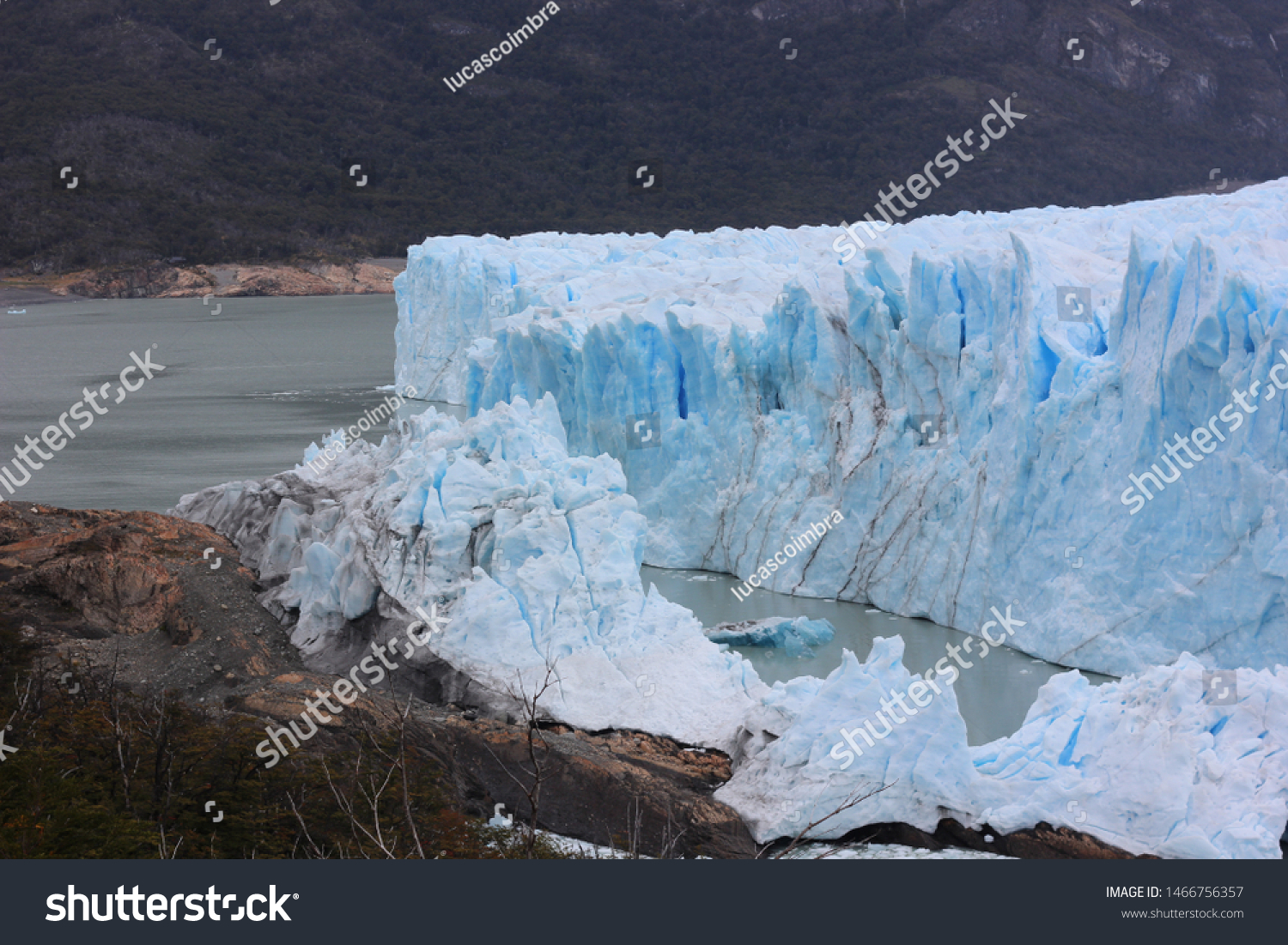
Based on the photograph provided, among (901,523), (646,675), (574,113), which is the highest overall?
(574,113)

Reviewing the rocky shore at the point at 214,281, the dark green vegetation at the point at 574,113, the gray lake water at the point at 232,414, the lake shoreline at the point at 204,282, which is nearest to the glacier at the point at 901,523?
the gray lake water at the point at 232,414

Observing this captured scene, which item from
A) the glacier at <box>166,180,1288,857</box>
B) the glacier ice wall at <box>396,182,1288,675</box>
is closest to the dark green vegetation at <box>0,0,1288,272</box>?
the glacier ice wall at <box>396,182,1288,675</box>

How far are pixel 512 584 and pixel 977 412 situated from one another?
15.2ft

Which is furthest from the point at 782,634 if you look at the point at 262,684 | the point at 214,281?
the point at 214,281

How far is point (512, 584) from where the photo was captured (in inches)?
360

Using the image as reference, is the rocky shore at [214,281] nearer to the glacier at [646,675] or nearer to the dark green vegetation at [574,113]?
the dark green vegetation at [574,113]

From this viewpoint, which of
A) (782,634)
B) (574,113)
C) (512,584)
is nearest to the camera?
(512,584)

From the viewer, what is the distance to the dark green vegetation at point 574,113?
5531 centimetres

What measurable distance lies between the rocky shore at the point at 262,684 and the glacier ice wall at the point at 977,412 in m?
3.57

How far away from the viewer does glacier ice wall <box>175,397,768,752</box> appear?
8.46 metres

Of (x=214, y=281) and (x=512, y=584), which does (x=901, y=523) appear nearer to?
(x=512, y=584)

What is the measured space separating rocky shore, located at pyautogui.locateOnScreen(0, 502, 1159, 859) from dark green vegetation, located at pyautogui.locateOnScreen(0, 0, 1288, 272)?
42.9m

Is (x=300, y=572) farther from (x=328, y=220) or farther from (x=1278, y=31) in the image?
(x=1278, y=31)

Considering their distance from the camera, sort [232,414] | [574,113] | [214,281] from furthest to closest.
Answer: [574,113] < [214,281] < [232,414]
